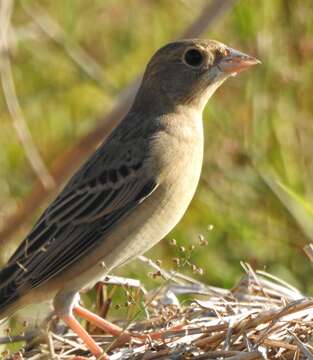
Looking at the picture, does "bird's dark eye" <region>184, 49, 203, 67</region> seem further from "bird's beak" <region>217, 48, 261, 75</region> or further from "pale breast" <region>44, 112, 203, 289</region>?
"pale breast" <region>44, 112, 203, 289</region>

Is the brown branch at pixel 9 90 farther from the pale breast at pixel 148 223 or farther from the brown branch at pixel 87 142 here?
the pale breast at pixel 148 223

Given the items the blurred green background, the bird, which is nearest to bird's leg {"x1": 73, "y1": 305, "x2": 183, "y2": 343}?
the bird

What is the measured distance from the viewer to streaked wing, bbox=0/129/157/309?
7777 millimetres

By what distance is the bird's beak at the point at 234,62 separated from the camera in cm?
830

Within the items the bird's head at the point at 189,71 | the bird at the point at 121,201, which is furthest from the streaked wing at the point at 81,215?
the bird's head at the point at 189,71

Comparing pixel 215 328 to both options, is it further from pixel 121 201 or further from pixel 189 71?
pixel 189 71

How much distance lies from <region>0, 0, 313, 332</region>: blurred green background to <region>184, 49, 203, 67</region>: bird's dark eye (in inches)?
9.3

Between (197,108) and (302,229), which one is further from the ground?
(197,108)

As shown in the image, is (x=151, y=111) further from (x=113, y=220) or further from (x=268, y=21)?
(x=268, y=21)

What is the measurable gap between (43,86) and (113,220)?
11.4ft

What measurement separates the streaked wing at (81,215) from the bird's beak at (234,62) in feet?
2.30

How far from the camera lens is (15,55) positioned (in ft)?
35.9

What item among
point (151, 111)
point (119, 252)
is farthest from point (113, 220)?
point (151, 111)

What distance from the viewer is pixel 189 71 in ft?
27.9
